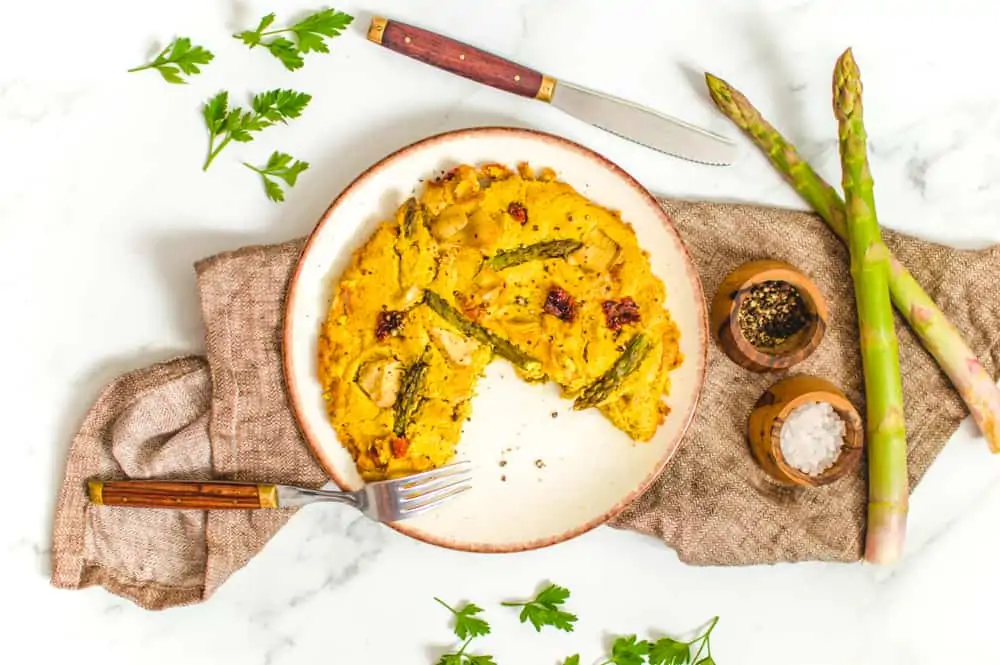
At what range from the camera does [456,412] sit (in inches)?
147

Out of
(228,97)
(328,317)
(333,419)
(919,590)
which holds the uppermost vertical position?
(228,97)

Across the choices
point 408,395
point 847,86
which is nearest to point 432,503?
point 408,395

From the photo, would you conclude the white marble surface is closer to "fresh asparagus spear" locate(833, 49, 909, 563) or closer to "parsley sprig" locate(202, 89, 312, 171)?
"parsley sprig" locate(202, 89, 312, 171)

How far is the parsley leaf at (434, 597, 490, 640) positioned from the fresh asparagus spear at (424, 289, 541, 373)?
1.18 metres

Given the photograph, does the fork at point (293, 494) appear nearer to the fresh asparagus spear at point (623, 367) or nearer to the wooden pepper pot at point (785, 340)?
the fresh asparagus spear at point (623, 367)

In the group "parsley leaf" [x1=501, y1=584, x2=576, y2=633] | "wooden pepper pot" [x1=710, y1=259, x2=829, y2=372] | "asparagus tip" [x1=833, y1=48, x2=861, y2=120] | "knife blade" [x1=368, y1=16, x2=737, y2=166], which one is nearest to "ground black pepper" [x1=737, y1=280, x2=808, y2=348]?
"wooden pepper pot" [x1=710, y1=259, x2=829, y2=372]

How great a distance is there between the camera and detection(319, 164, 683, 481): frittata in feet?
11.9

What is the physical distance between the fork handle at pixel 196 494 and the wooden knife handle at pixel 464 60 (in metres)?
1.91

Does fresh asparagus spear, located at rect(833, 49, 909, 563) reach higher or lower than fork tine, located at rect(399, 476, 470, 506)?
higher

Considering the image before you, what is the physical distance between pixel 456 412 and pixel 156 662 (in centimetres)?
180

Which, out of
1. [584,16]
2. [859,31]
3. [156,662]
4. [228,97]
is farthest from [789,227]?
[156,662]

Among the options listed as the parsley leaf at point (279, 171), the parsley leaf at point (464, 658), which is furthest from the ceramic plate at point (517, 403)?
the parsley leaf at point (464, 658)

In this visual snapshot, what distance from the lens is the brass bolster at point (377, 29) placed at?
12.7ft

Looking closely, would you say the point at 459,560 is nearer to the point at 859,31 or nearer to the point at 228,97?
the point at 228,97
